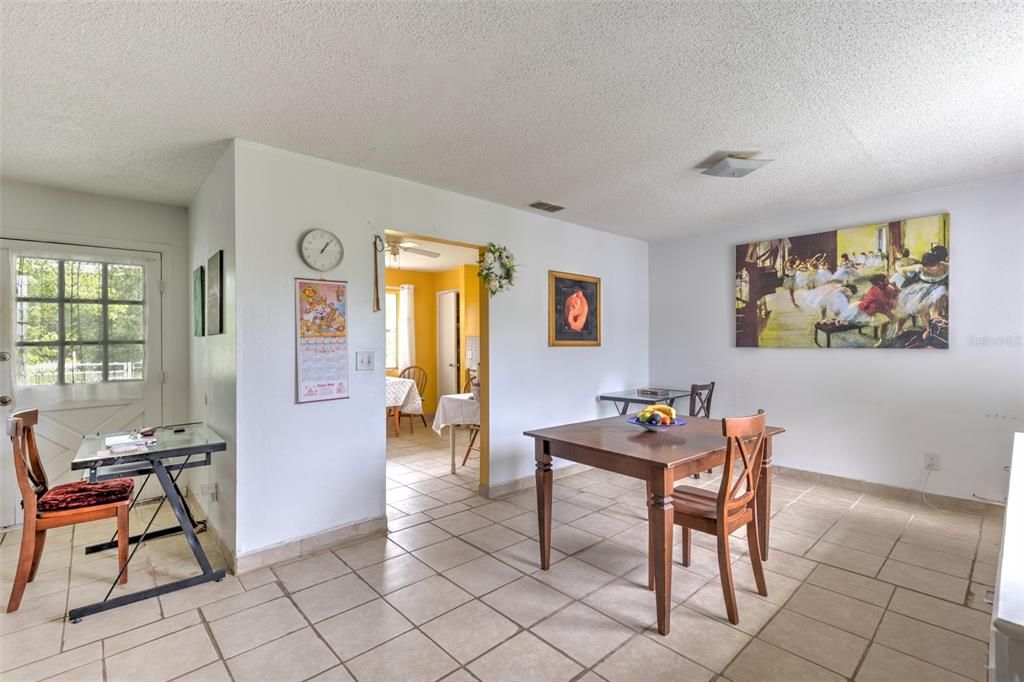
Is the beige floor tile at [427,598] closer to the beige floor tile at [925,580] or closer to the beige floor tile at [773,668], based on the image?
the beige floor tile at [773,668]

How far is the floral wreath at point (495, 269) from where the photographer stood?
3.84 m

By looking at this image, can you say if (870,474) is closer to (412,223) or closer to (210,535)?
(412,223)

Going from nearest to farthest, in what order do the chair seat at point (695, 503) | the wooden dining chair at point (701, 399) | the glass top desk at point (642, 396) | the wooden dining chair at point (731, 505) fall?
the wooden dining chair at point (731, 505), the chair seat at point (695, 503), the wooden dining chair at point (701, 399), the glass top desk at point (642, 396)

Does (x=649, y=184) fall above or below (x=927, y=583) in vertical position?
above

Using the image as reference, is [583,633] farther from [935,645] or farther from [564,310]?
A: [564,310]

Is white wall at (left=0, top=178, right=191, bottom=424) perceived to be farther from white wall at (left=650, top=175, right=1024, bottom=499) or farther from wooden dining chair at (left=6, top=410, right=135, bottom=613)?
white wall at (left=650, top=175, right=1024, bottom=499)

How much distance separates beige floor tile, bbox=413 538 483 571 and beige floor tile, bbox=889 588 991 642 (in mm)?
2143

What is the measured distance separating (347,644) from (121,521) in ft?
4.90

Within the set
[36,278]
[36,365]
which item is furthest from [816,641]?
[36,278]

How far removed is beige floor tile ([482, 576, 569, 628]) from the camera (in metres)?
2.22

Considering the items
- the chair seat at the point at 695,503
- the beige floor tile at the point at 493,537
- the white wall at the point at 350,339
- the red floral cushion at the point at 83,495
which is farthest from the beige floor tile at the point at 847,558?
the red floral cushion at the point at 83,495

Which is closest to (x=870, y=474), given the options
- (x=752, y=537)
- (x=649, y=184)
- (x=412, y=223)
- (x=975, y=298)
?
(x=975, y=298)

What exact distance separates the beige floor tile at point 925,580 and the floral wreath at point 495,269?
302 cm

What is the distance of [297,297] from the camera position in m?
2.85
